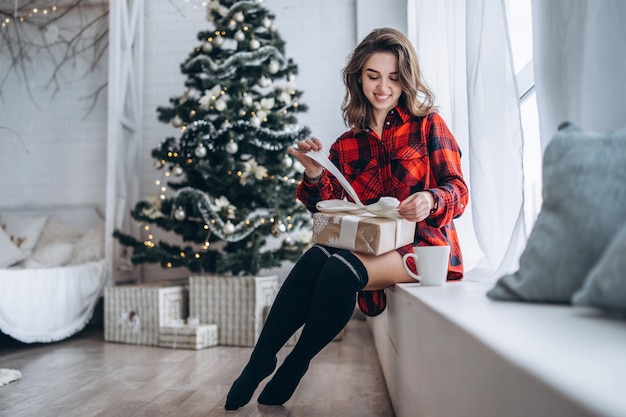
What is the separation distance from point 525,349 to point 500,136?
0.94 m

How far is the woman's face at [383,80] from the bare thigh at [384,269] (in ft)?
1.65

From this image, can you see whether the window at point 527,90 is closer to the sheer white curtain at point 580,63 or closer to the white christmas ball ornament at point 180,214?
the sheer white curtain at point 580,63

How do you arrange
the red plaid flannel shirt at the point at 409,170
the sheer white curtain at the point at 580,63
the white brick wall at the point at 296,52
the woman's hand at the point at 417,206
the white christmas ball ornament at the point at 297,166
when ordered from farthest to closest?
the white brick wall at the point at 296,52 < the white christmas ball ornament at the point at 297,166 < the red plaid flannel shirt at the point at 409,170 < the woman's hand at the point at 417,206 < the sheer white curtain at the point at 580,63

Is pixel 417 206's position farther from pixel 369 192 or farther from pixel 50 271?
pixel 50 271

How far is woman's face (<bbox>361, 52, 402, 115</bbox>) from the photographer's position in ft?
5.74

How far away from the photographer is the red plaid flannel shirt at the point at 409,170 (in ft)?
5.06

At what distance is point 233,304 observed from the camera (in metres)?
2.97

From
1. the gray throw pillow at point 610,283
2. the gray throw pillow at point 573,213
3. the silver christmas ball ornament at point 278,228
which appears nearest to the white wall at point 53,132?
the silver christmas ball ornament at point 278,228

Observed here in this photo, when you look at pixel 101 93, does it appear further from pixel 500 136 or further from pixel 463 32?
pixel 500 136

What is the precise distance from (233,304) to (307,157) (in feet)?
4.73

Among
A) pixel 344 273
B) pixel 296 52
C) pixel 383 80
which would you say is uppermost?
pixel 296 52

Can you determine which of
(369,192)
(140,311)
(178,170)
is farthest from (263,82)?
(369,192)

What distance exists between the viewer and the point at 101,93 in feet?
13.2

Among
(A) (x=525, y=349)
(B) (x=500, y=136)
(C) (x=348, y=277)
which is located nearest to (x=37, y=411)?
(C) (x=348, y=277)
